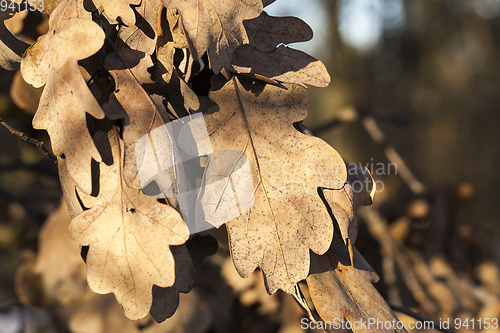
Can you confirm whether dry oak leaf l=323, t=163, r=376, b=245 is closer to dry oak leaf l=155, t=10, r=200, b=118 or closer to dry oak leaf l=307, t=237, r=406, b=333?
dry oak leaf l=307, t=237, r=406, b=333

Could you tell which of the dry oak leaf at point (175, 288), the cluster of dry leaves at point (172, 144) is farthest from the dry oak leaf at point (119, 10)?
the dry oak leaf at point (175, 288)

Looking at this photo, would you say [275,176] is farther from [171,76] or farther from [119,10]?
[119,10]

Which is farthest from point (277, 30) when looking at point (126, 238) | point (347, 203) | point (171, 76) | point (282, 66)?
point (126, 238)

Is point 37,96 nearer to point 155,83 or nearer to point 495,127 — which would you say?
point 155,83


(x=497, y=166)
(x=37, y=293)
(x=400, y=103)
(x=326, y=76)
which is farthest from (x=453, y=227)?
(x=400, y=103)

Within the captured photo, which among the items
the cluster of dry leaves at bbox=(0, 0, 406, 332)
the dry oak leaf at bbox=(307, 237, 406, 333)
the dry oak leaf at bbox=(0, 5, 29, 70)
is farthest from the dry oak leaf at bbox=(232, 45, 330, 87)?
the dry oak leaf at bbox=(0, 5, 29, 70)

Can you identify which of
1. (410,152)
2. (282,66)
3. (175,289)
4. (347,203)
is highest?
(282,66)
